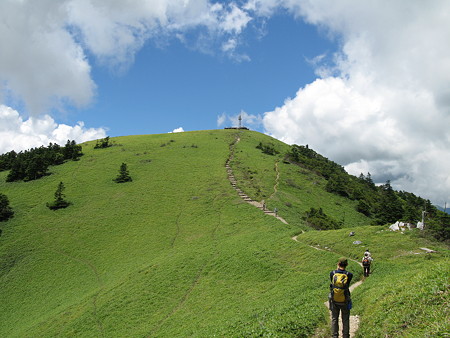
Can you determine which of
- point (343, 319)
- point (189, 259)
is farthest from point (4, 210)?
point (343, 319)

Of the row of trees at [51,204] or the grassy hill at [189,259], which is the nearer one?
the grassy hill at [189,259]

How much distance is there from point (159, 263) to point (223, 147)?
204 feet

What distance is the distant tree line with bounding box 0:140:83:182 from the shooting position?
68.2 meters

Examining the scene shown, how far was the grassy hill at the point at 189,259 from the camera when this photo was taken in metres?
14.8

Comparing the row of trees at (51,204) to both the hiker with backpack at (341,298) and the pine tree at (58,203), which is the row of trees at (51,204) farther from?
the hiker with backpack at (341,298)

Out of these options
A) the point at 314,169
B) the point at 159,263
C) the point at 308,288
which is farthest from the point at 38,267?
the point at 314,169

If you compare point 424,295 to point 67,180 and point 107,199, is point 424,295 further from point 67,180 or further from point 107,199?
point 67,180

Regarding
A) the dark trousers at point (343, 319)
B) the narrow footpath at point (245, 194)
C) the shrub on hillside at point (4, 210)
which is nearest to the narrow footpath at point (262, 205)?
the narrow footpath at point (245, 194)

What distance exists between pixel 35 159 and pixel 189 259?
58.0m

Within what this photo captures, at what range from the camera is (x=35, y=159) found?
71750 mm

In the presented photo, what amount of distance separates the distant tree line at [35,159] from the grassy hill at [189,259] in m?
2.74

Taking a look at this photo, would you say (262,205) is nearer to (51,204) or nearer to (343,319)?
(51,204)

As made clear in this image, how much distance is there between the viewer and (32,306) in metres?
34.2

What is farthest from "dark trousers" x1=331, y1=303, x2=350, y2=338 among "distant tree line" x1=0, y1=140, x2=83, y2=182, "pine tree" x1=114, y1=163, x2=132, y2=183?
"distant tree line" x1=0, y1=140, x2=83, y2=182
